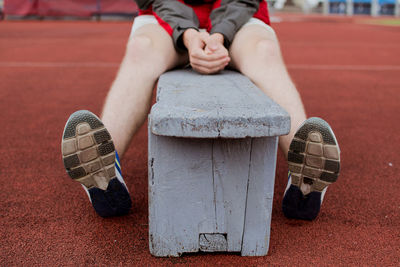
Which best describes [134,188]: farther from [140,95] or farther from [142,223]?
[140,95]

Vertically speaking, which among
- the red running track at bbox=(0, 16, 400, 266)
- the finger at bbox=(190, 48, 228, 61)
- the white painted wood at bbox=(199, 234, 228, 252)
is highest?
the finger at bbox=(190, 48, 228, 61)

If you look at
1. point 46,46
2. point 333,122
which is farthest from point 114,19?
point 333,122

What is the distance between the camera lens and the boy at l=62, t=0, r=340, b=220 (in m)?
1.18

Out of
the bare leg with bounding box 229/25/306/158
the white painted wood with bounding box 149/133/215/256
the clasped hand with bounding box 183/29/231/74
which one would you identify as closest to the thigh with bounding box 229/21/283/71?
the bare leg with bounding box 229/25/306/158

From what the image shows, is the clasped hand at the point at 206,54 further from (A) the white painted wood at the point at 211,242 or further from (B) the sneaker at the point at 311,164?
(A) the white painted wood at the point at 211,242

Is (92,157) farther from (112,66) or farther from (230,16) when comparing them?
(112,66)

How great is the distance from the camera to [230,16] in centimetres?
164

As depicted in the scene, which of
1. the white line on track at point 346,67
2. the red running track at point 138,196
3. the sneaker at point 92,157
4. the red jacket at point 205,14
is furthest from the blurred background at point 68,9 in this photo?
the sneaker at point 92,157

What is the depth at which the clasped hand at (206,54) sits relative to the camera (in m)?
1.38

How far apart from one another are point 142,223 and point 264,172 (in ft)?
1.49

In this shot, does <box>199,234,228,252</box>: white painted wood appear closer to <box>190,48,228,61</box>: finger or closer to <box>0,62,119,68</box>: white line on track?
<box>190,48,228,61</box>: finger

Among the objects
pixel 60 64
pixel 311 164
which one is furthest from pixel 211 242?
pixel 60 64

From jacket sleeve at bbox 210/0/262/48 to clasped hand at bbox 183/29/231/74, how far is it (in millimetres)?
143

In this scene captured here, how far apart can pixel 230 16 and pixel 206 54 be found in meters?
0.33
